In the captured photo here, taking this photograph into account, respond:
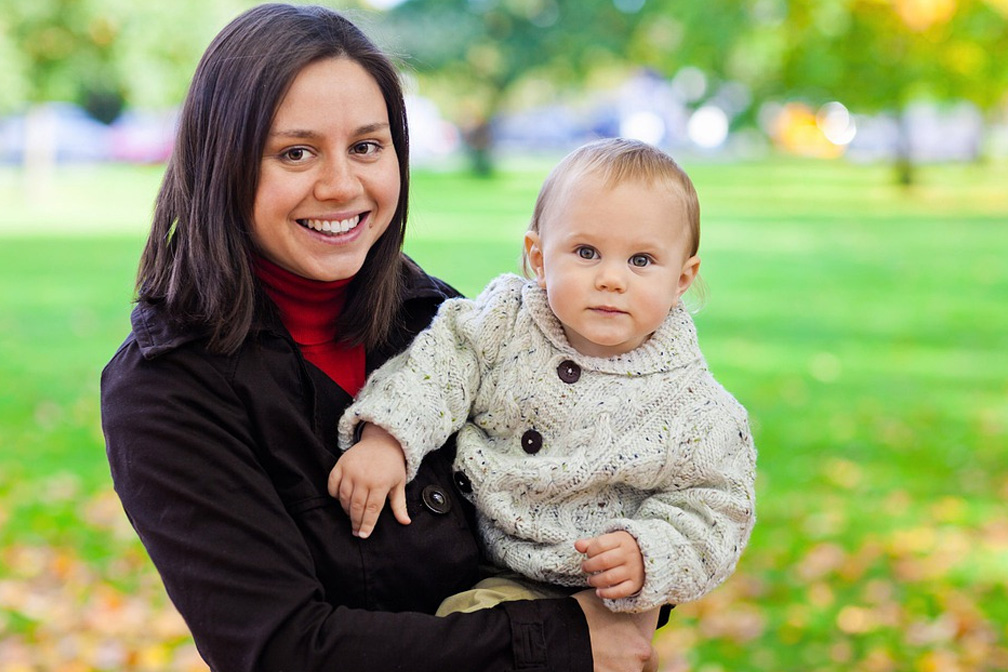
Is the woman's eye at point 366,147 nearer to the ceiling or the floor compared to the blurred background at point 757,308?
nearer to the ceiling

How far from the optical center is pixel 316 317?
256 cm

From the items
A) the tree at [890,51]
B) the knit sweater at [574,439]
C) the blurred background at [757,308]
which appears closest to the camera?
the knit sweater at [574,439]

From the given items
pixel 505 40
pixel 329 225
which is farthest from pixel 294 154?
pixel 505 40

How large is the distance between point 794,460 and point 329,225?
6.46 meters

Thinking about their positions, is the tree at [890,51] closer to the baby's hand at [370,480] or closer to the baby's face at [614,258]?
the baby's face at [614,258]

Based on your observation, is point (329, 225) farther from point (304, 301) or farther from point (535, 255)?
point (535, 255)

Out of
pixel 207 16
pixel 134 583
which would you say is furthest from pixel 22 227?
pixel 134 583

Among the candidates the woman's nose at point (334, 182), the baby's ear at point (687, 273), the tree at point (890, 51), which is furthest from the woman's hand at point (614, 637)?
the tree at point (890, 51)

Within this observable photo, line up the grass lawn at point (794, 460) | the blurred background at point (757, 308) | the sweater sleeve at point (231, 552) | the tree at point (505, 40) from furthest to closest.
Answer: the tree at point (505, 40)
the blurred background at point (757, 308)
the grass lawn at point (794, 460)
the sweater sleeve at point (231, 552)

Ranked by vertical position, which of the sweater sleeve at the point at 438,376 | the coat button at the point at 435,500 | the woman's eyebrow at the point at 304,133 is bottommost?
the coat button at the point at 435,500

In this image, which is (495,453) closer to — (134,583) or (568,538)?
(568,538)

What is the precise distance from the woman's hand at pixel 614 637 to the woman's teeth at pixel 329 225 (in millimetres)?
848

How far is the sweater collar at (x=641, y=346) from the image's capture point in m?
2.49

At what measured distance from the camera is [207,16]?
2311 cm
